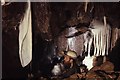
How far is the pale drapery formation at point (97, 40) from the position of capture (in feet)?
7.65

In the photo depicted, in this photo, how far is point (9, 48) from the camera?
90.9 inches

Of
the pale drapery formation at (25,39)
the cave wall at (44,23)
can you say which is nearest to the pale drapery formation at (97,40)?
the cave wall at (44,23)

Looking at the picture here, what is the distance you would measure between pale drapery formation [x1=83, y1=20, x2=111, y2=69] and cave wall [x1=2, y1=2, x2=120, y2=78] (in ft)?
0.17

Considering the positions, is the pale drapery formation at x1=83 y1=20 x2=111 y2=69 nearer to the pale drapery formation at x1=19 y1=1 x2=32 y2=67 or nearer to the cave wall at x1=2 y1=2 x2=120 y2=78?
the cave wall at x1=2 y1=2 x2=120 y2=78

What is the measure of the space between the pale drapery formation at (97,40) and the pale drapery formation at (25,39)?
1.32 ft

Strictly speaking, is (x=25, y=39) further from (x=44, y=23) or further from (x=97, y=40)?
(x=97, y=40)

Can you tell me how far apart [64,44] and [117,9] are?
1.49ft

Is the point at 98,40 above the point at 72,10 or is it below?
below

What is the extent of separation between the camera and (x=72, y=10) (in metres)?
2.31

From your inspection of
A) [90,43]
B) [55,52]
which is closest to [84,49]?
[90,43]

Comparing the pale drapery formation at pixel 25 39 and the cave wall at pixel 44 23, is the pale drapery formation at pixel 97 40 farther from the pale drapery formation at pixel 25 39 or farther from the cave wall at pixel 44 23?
the pale drapery formation at pixel 25 39

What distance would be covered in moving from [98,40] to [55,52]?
0.32 metres

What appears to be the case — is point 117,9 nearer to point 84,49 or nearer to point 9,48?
point 84,49

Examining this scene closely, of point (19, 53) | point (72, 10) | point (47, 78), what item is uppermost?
point (72, 10)
